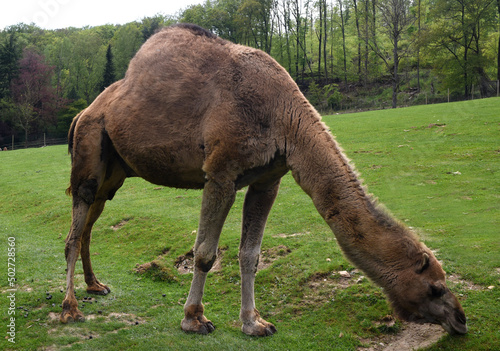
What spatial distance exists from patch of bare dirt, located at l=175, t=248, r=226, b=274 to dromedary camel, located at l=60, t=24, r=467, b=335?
230 cm

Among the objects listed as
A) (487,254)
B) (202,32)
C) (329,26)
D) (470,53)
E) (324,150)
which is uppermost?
(329,26)

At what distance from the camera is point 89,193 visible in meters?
6.34

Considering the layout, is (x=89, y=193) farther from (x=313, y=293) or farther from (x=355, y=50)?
(x=355, y=50)

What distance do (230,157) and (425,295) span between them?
98.0 inches

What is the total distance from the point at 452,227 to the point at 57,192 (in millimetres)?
14634

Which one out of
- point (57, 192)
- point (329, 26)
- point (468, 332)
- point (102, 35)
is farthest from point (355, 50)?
point (468, 332)

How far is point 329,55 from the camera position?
76562mm

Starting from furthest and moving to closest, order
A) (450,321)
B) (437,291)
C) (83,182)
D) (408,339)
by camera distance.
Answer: (83,182) → (408,339) → (450,321) → (437,291)

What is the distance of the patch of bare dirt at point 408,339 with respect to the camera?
5020 millimetres

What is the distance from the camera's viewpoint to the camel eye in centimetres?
430

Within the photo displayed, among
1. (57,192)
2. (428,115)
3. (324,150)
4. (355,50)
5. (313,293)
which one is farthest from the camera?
(355,50)

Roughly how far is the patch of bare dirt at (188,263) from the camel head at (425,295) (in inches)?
164

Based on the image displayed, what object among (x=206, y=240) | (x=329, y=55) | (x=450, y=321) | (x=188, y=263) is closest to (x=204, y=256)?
(x=206, y=240)

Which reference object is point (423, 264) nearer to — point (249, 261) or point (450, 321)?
point (450, 321)
